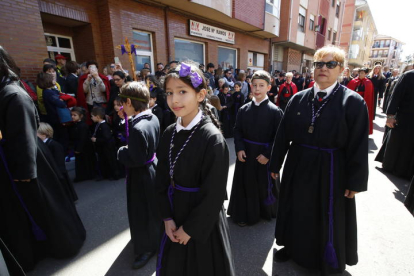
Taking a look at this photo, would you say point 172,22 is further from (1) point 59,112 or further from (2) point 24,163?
(2) point 24,163

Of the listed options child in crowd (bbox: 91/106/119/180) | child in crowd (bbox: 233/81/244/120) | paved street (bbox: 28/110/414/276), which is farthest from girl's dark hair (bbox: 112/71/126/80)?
child in crowd (bbox: 233/81/244/120)

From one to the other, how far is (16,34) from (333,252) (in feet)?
23.0

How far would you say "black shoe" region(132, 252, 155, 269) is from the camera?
237 centimetres

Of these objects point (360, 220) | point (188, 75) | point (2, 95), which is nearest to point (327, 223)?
point (360, 220)

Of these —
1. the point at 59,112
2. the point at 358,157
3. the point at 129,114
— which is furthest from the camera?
the point at 59,112

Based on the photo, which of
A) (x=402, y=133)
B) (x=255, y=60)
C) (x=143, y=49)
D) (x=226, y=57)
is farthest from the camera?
(x=255, y=60)

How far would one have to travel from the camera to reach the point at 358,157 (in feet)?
6.14

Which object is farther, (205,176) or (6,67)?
(6,67)

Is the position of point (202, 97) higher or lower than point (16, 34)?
lower

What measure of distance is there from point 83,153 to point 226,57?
10316 millimetres

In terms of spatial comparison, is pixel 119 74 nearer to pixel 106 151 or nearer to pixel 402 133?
pixel 106 151

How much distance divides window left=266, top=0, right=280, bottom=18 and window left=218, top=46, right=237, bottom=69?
143 inches

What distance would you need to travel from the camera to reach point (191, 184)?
152cm

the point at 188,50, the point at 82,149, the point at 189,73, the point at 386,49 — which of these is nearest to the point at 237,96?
the point at 188,50
